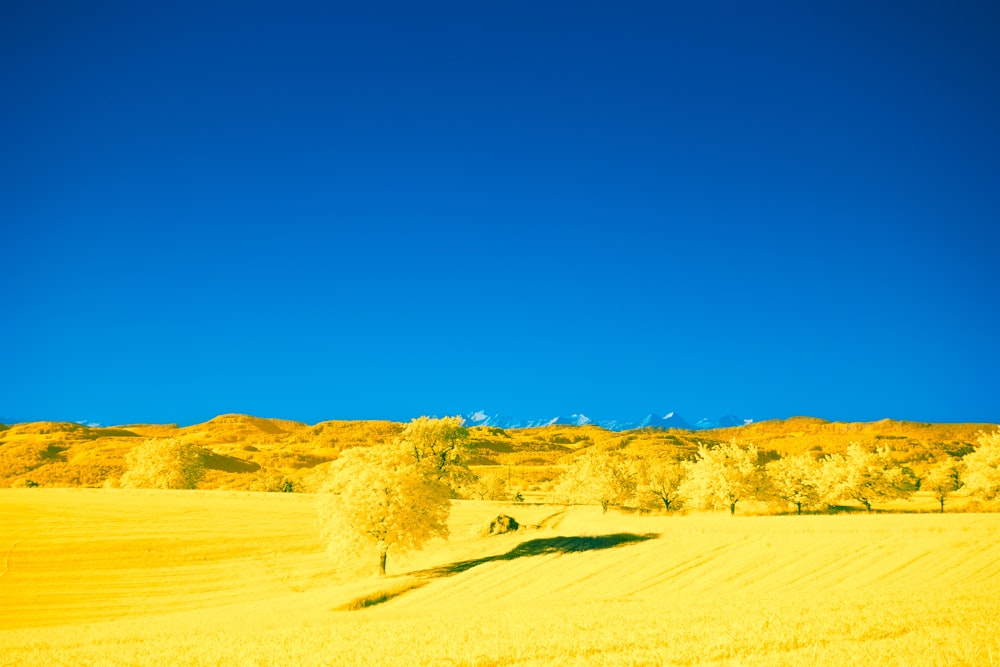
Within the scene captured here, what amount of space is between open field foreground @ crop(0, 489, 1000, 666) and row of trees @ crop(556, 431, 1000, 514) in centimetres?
947

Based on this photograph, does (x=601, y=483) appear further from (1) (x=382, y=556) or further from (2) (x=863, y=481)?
(1) (x=382, y=556)

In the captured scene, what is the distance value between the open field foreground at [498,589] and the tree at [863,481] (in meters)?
19.7

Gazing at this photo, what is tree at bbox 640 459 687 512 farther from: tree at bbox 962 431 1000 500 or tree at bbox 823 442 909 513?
tree at bbox 962 431 1000 500

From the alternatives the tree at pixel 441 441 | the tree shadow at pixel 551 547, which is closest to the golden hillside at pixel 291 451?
the tree at pixel 441 441

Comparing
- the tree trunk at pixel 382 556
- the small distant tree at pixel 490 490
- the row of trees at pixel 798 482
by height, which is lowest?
the tree trunk at pixel 382 556

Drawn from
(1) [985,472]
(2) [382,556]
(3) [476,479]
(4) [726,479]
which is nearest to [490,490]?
(3) [476,479]

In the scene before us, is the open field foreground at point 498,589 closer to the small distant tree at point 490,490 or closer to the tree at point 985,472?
the tree at point 985,472

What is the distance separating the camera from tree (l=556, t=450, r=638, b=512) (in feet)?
240

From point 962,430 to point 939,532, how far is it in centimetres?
18885

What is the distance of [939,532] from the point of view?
38.5 metres

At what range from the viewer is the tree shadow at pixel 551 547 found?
43.4 m

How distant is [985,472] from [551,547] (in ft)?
140

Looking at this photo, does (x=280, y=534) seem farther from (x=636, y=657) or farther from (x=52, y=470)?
(x=52, y=470)

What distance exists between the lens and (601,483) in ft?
241
